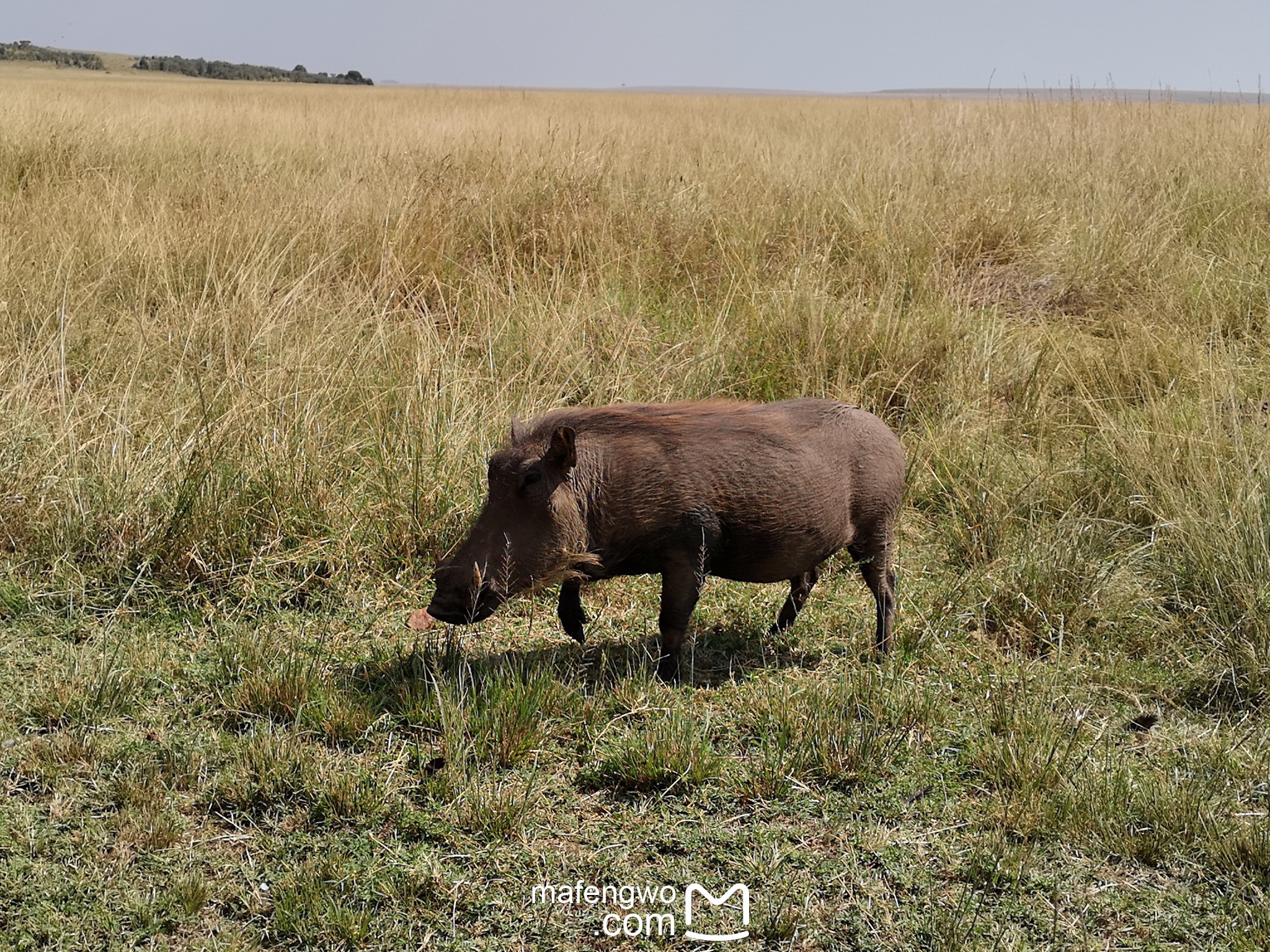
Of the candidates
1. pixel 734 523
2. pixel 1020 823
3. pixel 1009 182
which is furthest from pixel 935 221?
pixel 1020 823

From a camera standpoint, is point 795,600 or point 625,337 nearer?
point 795,600

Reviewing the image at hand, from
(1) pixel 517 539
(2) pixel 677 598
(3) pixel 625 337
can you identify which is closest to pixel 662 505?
(2) pixel 677 598

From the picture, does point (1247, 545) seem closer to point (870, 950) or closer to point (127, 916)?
point (870, 950)

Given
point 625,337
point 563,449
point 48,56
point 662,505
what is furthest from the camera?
point 48,56

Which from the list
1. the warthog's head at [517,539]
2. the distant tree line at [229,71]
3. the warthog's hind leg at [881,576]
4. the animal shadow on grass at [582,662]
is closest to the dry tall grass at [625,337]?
the warthog's hind leg at [881,576]

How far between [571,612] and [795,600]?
2.69ft

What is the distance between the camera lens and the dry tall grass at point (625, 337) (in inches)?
161

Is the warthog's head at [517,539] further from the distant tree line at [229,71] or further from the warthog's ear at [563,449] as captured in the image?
the distant tree line at [229,71]

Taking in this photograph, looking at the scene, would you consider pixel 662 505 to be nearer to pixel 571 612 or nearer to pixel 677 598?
pixel 677 598

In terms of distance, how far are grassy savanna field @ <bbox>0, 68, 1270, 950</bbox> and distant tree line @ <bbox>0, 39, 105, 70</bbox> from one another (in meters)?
70.4

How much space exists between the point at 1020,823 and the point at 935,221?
563 cm

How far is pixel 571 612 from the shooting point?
3537mm
